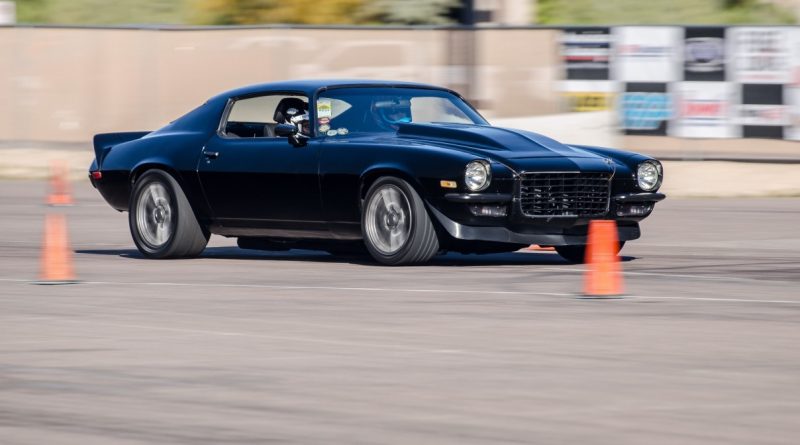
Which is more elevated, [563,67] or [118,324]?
[563,67]

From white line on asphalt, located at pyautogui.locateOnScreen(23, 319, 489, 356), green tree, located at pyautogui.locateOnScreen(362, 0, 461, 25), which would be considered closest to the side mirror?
white line on asphalt, located at pyautogui.locateOnScreen(23, 319, 489, 356)

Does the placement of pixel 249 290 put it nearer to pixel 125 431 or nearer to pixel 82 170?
pixel 125 431

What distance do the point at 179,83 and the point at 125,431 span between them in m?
21.5

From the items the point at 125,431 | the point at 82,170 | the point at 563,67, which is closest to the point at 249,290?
the point at 125,431

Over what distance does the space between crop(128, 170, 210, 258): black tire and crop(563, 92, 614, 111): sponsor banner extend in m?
11.5

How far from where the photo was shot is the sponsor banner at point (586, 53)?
2373 cm

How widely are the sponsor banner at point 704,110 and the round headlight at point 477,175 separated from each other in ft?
40.4

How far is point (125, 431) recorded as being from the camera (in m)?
6.04

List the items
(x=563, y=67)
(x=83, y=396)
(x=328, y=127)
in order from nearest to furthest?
(x=83, y=396) → (x=328, y=127) → (x=563, y=67)

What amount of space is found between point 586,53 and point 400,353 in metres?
16.7

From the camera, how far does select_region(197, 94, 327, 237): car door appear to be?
480 inches

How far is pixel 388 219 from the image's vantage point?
38.5 feet

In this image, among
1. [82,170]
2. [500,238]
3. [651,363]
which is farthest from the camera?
[82,170]

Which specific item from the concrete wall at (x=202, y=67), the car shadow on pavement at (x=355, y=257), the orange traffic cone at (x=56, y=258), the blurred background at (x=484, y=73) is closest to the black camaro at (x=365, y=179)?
the car shadow on pavement at (x=355, y=257)
